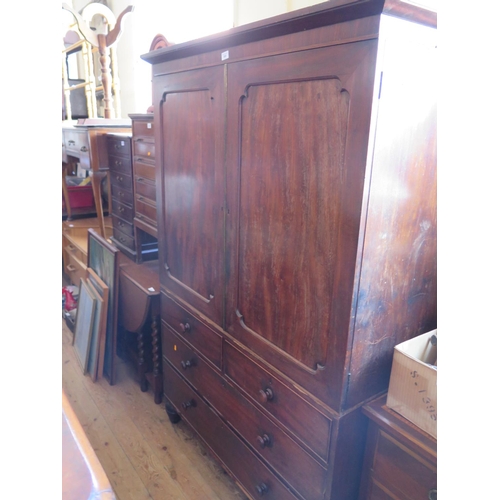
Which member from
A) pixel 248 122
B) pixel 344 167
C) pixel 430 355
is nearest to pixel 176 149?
pixel 248 122

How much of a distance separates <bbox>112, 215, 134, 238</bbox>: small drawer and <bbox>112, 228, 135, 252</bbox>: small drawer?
21 millimetres

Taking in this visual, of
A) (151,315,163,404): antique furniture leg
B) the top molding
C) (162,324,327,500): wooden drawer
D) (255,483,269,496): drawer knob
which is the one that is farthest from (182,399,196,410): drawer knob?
the top molding

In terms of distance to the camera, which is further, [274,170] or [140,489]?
[140,489]

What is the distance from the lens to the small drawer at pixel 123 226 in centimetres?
237

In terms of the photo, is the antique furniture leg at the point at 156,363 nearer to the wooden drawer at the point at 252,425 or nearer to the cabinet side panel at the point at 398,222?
the wooden drawer at the point at 252,425

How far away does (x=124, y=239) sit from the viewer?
248 cm

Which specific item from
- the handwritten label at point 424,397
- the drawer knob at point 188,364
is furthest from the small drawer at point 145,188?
the handwritten label at point 424,397

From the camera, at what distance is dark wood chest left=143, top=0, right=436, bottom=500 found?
0.88 metres

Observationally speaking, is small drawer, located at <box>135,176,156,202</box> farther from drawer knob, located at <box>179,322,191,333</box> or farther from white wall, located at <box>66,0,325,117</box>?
white wall, located at <box>66,0,325,117</box>

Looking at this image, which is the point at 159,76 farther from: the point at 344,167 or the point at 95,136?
the point at 95,136

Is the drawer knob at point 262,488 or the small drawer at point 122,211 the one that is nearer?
the drawer knob at point 262,488

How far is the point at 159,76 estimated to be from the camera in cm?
155

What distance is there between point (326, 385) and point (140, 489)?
1.08m

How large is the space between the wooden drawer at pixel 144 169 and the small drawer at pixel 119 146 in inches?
6.0
